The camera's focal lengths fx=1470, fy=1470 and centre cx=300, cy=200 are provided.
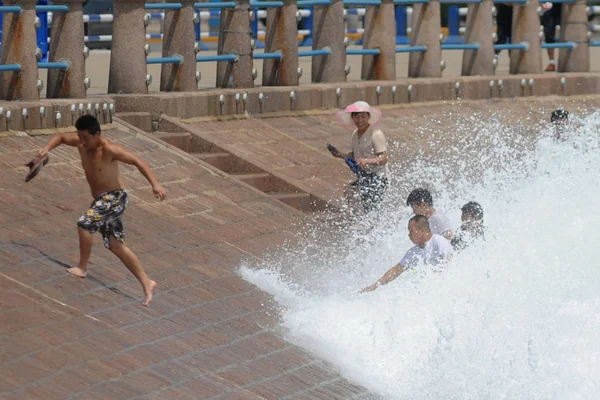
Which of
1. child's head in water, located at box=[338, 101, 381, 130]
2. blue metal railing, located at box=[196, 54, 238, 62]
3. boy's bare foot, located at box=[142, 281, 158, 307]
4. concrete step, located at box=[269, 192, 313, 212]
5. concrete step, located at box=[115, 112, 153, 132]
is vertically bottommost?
concrete step, located at box=[269, 192, 313, 212]

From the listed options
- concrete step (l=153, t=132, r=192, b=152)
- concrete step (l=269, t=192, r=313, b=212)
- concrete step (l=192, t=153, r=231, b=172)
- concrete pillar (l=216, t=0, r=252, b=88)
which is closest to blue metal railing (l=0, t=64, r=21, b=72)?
concrete step (l=153, t=132, r=192, b=152)

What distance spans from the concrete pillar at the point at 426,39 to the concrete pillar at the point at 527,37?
1906 mm

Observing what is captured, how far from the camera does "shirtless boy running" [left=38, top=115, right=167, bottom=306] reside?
9531 mm

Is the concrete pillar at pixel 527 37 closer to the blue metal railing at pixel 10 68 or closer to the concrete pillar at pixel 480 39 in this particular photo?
the concrete pillar at pixel 480 39

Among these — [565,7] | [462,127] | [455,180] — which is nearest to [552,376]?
[455,180]

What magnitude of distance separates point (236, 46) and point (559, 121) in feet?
12.2

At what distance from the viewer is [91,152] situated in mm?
9602

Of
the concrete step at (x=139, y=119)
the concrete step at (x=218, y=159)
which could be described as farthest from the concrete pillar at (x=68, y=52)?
the concrete step at (x=218, y=159)

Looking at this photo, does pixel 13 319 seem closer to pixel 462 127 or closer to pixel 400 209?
pixel 400 209

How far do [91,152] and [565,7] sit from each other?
13.6 meters

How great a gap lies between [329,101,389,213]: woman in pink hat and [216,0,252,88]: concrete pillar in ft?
10.6

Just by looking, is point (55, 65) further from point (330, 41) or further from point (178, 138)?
point (330, 41)

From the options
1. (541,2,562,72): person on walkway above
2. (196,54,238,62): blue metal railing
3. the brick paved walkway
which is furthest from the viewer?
(541,2,562,72): person on walkway above

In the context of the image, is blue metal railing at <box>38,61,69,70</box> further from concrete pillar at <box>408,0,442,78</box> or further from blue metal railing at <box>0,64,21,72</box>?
concrete pillar at <box>408,0,442,78</box>
